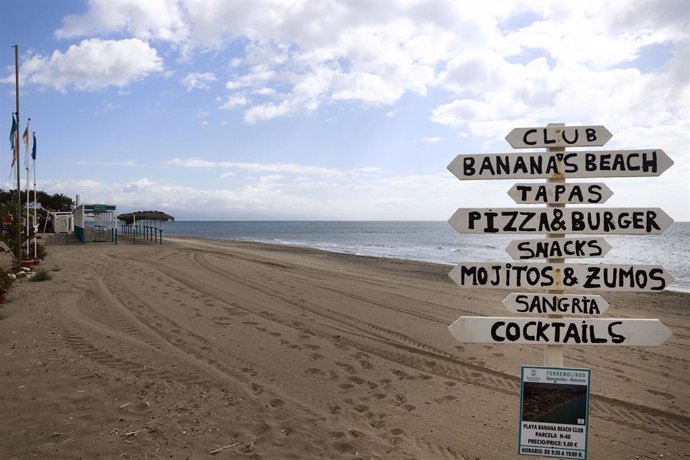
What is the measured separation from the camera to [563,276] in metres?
3.45

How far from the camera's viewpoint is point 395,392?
5293 mm

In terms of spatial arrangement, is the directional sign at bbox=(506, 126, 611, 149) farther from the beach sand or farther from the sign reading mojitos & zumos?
the beach sand

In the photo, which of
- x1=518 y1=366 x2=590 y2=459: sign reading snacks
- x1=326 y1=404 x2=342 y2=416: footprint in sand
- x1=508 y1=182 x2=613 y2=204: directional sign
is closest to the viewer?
x1=518 y1=366 x2=590 y2=459: sign reading snacks

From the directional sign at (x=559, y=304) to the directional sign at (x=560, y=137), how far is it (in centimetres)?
106

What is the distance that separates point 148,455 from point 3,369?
111 inches

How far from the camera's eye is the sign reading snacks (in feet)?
10.6

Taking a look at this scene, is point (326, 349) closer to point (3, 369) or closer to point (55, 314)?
point (3, 369)

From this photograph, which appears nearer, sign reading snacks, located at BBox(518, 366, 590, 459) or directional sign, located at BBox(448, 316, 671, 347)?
sign reading snacks, located at BBox(518, 366, 590, 459)

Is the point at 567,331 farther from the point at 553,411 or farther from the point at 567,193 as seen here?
the point at 567,193

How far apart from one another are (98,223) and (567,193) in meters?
31.5

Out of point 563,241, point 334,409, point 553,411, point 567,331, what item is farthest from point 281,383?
point 563,241

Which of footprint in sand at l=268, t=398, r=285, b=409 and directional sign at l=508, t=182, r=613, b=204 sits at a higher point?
directional sign at l=508, t=182, r=613, b=204

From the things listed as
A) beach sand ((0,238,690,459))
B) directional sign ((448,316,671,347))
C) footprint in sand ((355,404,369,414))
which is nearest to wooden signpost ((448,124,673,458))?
directional sign ((448,316,671,347))

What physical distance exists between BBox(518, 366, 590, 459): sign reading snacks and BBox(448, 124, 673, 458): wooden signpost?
0.13 metres
